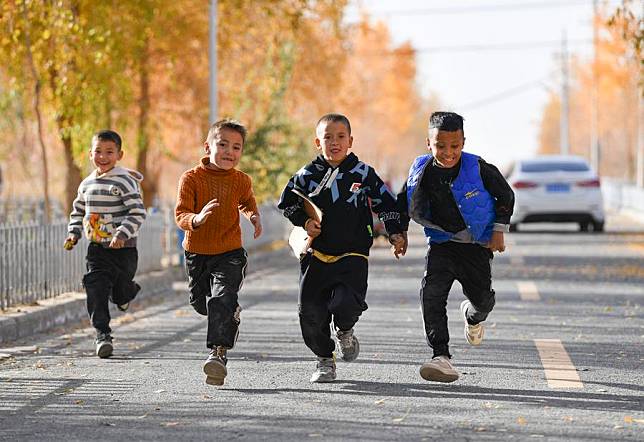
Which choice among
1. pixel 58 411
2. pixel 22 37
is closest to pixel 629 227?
pixel 22 37

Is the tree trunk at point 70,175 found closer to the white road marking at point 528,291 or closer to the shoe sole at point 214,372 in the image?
the white road marking at point 528,291

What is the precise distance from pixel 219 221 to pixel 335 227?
735 mm

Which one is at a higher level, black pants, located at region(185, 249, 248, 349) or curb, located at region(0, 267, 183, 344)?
black pants, located at region(185, 249, 248, 349)

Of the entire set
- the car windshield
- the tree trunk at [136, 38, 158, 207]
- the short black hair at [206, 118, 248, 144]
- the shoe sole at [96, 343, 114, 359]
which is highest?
the tree trunk at [136, 38, 158, 207]

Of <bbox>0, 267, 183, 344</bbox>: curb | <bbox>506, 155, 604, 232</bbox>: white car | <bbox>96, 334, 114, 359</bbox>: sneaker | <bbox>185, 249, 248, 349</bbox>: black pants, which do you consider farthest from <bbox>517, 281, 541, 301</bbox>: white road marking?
<bbox>506, 155, 604, 232</bbox>: white car

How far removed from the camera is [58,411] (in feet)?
25.7

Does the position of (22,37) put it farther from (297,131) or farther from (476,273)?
(297,131)

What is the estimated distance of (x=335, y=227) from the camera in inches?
348

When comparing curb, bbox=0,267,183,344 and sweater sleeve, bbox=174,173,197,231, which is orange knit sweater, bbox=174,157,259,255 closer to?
sweater sleeve, bbox=174,173,197,231

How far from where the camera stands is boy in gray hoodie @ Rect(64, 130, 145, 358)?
1077 centimetres

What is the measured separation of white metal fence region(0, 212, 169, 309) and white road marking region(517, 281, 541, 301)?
4569 millimetres

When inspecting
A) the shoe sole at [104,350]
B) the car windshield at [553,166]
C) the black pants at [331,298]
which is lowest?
the shoe sole at [104,350]

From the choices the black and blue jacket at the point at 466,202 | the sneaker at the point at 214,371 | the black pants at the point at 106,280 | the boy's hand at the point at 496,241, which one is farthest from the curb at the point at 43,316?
the boy's hand at the point at 496,241

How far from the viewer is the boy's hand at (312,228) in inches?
344
